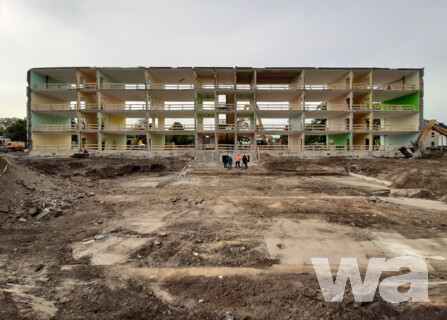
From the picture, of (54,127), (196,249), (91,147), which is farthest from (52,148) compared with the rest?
(196,249)

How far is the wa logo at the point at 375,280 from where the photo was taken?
118 inches

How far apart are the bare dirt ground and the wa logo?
0.42ft

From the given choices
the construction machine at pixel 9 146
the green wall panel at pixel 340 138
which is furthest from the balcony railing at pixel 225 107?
the construction machine at pixel 9 146

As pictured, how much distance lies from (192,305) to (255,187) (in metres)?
8.99

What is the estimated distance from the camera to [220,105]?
30.2 meters

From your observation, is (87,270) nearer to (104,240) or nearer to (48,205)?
(104,240)

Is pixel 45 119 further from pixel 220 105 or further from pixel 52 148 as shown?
pixel 220 105

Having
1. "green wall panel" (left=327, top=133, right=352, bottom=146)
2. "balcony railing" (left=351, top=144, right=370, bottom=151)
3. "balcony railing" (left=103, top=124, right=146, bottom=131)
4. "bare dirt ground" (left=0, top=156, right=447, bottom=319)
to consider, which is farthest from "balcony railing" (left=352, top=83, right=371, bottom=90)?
"balcony railing" (left=103, top=124, right=146, bottom=131)

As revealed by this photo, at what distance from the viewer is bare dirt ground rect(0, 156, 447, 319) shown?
Answer: 2789 millimetres

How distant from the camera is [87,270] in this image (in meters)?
3.70

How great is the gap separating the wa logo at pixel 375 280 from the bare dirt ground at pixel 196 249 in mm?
129

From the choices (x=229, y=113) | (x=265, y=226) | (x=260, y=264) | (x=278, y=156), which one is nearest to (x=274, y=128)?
(x=278, y=156)

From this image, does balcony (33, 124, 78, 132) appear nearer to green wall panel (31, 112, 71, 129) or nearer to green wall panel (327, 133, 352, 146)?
green wall panel (31, 112, 71, 129)

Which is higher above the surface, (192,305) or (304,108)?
(304,108)
